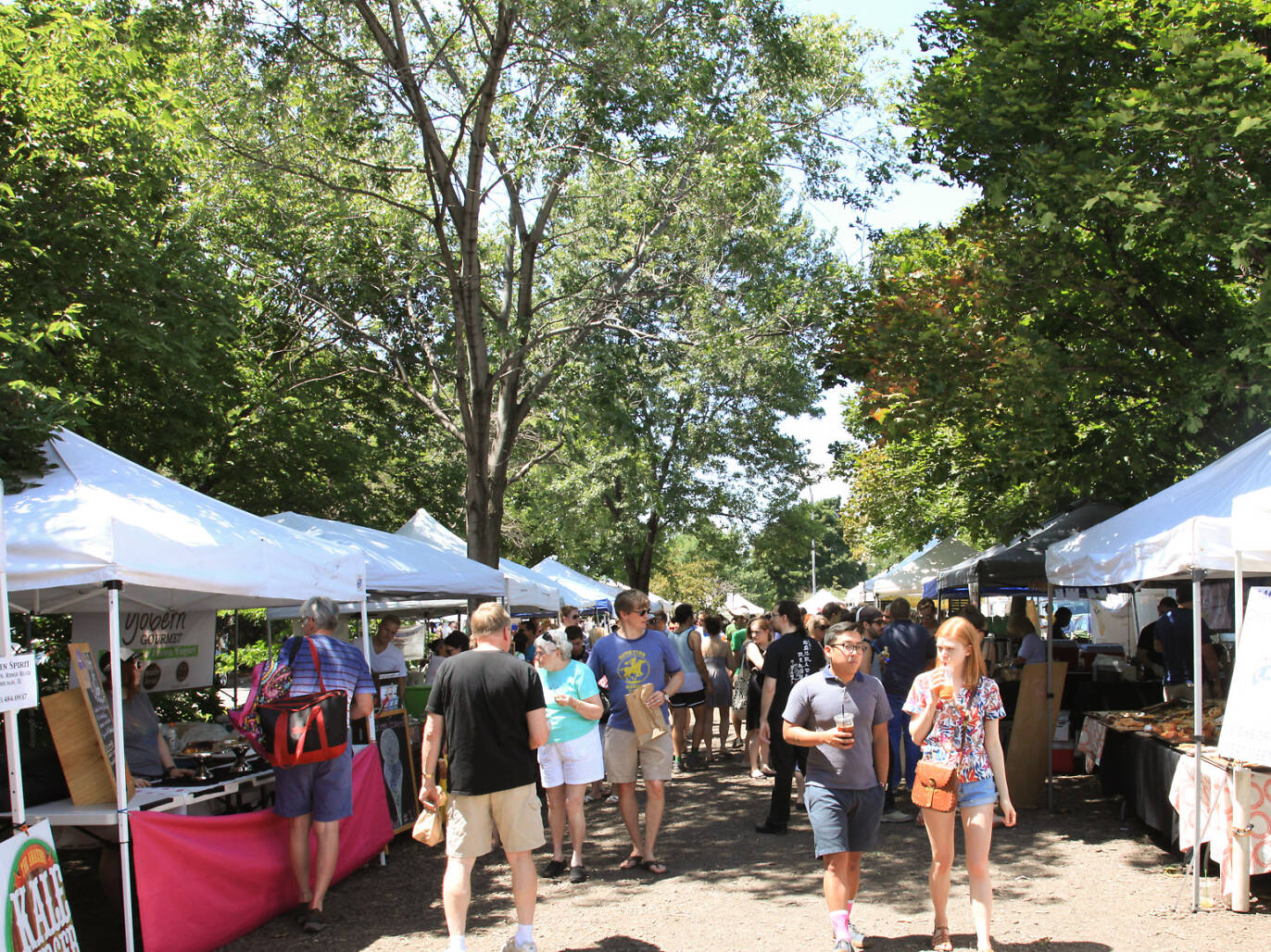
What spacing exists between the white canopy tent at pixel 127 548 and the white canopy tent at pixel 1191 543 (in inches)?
209

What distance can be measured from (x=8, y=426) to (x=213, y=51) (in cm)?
772

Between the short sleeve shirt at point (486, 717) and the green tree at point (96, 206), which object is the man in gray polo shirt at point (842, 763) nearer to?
the short sleeve shirt at point (486, 717)

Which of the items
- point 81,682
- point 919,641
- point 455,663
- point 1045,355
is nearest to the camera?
point 455,663

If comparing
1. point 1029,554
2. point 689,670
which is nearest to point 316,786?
point 689,670

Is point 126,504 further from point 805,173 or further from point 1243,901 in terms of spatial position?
point 805,173

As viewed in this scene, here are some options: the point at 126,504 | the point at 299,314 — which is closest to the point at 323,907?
the point at 126,504

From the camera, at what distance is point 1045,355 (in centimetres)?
923

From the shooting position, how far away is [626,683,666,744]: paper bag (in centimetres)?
677

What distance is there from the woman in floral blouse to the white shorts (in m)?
2.38

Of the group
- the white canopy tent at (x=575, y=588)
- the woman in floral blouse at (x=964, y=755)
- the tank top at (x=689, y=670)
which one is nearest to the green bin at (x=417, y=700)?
the tank top at (x=689, y=670)

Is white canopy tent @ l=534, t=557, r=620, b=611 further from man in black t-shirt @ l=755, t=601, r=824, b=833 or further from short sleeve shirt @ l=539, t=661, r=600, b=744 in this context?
short sleeve shirt @ l=539, t=661, r=600, b=744

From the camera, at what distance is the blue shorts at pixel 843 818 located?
16.0 feet

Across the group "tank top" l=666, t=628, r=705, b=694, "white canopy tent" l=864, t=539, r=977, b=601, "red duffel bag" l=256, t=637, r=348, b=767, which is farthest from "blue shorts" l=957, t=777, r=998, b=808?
"white canopy tent" l=864, t=539, r=977, b=601

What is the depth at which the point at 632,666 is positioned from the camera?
6.99 m
